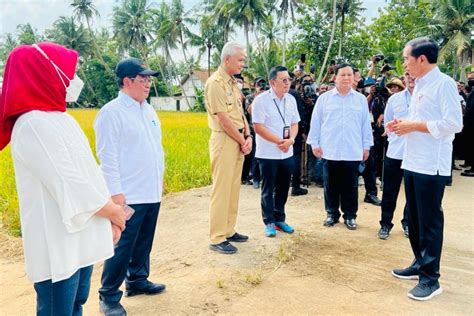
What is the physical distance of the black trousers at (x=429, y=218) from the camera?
2.96 metres

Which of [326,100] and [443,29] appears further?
[443,29]

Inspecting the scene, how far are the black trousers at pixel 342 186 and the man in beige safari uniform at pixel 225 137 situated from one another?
1359 mm

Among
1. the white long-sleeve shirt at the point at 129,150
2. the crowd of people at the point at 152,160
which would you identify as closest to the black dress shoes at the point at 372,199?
the crowd of people at the point at 152,160

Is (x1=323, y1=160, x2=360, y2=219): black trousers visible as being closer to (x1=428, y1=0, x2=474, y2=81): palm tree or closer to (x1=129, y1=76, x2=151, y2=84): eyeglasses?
(x1=129, y1=76, x2=151, y2=84): eyeglasses

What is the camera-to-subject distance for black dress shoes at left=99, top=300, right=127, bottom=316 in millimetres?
2688

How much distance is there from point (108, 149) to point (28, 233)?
0.99m

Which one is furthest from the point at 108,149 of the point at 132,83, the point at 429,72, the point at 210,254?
the point at 429,72

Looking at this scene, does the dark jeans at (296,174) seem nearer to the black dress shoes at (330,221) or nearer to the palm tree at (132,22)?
the black dress shoes at (330,221)

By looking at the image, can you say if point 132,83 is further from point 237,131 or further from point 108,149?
point 237,131

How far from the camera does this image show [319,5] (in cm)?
2700

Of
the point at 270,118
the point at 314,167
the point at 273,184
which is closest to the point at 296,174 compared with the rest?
the point at 314,167

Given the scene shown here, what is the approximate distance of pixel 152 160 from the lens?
2.81 metres

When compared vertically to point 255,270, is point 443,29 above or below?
above

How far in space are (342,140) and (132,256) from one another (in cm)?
269
